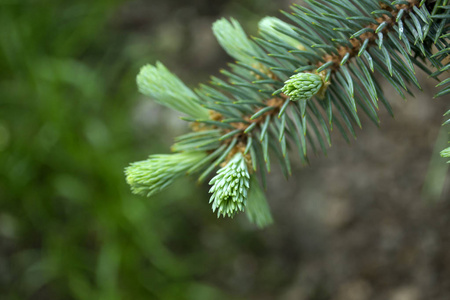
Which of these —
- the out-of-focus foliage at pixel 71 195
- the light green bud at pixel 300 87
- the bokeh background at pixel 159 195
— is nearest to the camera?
the light green bud at pixel 300 87

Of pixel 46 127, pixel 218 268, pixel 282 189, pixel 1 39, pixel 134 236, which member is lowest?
pixel 218 268

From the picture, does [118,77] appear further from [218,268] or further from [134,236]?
[218,268]

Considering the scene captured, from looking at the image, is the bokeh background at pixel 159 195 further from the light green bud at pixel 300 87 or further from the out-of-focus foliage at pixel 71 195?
the light green bud at pixel 300 87

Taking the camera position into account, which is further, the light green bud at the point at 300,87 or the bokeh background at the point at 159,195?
the bokeh background at the point at 159,195

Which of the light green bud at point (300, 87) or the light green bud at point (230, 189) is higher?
the light green bud at point (300, 87)

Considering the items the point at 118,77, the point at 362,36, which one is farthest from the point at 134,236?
the point at 362,36

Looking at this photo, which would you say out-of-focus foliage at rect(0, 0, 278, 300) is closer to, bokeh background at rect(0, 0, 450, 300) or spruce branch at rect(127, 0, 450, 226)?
bokeh background at rect(0, 0, 450, 300)

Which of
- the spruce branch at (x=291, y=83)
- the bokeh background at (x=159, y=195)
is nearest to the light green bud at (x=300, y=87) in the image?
the spruce branch at (x=291, y=83)
